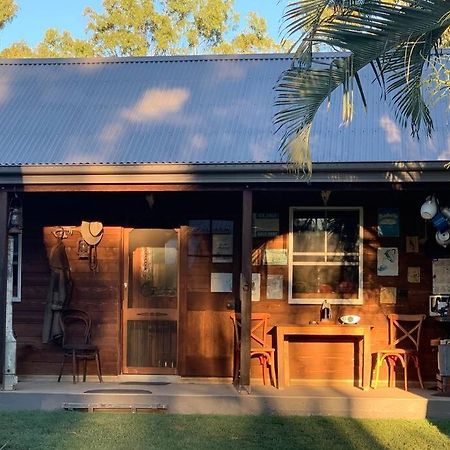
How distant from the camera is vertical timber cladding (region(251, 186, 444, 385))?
31.6ft

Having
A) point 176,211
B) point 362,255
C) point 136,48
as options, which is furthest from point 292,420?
point 136,48

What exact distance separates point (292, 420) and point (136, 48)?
20.6 metres

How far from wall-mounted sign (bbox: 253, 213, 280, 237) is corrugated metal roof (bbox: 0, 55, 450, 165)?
110 centimetres

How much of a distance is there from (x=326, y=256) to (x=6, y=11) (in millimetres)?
19413

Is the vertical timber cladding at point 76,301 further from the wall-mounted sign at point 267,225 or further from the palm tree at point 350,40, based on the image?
the palm tree at point 350,40

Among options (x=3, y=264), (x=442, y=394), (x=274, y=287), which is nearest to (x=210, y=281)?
(x=274, y=287)

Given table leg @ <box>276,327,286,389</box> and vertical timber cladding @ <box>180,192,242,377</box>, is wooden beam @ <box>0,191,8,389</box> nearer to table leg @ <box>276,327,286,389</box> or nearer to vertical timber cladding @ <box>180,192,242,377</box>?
vertical timber cladding @ <box>180,192,242,377</box>

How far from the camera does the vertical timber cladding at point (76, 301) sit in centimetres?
999

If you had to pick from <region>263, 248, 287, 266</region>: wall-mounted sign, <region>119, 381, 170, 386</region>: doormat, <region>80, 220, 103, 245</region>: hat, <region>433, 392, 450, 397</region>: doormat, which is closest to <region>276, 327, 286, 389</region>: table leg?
<region>263, 248, 287, 266</region>: wall-mounted sign

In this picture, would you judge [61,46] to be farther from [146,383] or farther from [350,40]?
[350,40]

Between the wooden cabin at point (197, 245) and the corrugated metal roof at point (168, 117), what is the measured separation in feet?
0.11

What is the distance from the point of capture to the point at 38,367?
32.9ft

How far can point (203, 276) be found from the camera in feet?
32.6

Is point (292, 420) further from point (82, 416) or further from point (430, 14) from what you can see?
point (430, 14)
